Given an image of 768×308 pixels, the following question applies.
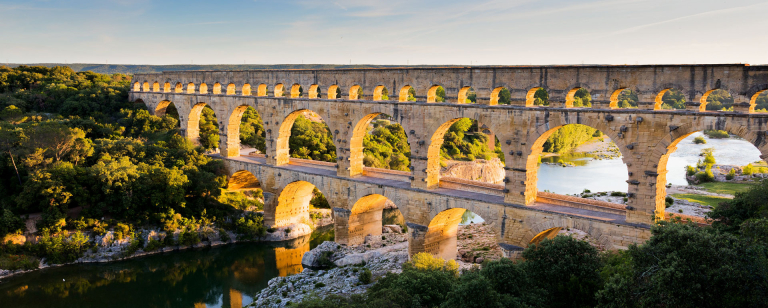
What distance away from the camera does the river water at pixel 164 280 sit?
19375 mm

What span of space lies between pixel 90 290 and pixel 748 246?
20.7m

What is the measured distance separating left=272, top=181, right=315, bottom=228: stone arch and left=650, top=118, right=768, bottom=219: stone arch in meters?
15.3

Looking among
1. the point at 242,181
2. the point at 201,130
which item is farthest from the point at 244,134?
the point at 242,181

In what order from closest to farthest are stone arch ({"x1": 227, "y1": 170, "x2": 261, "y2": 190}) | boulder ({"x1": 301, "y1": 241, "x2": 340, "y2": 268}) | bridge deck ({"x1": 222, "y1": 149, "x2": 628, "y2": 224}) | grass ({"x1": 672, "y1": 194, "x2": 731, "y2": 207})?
1. bridge deck ({"x1": 222, "y1": 149, "x2": 628, "y2": 224})
2. boulder ({"x1": 301, "y1": 241, "x2": 340, "y2": 268})
3. grass ({"x1": 672, "y1": 194, "x2": 731, "y2": 207})
4. stone arch ({"x1": 227, "y1": 170, "x2": 261, "y2": 190})

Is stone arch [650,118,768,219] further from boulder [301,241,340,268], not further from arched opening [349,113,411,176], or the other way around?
arched opening [349,113,411,176]

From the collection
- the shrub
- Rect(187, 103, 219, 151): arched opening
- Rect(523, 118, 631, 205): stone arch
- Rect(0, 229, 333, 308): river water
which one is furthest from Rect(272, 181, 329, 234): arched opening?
Rect(523, 118, 631, 205): stone arch

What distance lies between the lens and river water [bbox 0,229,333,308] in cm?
1938

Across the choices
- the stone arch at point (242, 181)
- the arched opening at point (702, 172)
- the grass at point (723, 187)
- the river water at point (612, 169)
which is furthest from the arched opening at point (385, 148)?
the grass at point (723, 187)

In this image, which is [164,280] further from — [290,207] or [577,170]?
[577,170]

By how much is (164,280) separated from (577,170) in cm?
3165

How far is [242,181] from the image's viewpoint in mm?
28375

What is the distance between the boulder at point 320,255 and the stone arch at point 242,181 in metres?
7.15

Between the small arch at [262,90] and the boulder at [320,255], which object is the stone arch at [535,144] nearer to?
the boulder at [320,255]

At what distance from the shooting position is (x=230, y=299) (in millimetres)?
20125
